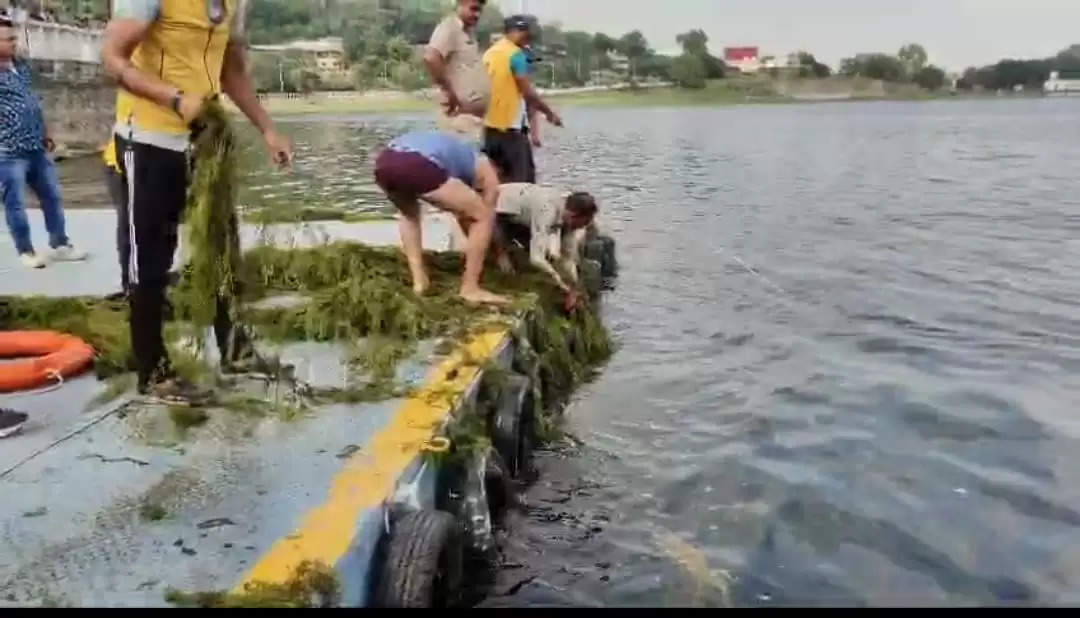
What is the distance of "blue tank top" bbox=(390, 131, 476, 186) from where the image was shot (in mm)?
6859

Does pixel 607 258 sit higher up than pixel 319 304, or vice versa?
pixel 319 304

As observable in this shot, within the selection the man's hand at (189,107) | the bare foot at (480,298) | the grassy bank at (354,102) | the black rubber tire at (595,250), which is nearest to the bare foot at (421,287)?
the bare foot at (480,298)

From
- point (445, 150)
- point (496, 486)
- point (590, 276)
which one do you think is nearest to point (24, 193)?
point (445, 150)

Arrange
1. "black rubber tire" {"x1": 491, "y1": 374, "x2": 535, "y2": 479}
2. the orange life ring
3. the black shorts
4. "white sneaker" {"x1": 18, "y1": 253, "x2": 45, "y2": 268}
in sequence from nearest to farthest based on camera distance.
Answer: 1. the orange life ring
2. "black rubber tire" {"x1": 491, "y1": 374, "x2": 535, "y2": 479}
3. "white sneaker" {"x1": 18, "y1": 253, "x2": 45, "y2": 268}
4. the black shorts

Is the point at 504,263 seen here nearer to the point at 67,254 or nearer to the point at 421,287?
the point at 421,287

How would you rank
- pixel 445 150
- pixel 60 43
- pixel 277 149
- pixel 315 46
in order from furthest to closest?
pixel 60 43
pixel 315 46
pixel 445 150
pixel 277 149

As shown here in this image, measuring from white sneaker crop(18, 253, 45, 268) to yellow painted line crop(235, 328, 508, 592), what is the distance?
3.77 metres

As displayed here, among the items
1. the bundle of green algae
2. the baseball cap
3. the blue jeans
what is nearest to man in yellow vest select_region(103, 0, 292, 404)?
the bundle of green algae

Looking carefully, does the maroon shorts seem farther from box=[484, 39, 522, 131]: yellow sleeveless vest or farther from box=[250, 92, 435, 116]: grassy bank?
box=[250, 92, 435, 116]: grassy bank

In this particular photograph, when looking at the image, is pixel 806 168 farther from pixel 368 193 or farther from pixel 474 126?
pixel 474 126

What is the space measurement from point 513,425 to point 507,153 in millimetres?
3911

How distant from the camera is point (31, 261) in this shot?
7891mm

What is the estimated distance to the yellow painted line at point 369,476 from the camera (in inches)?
130

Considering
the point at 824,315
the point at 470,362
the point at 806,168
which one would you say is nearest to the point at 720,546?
the point at 470,362
